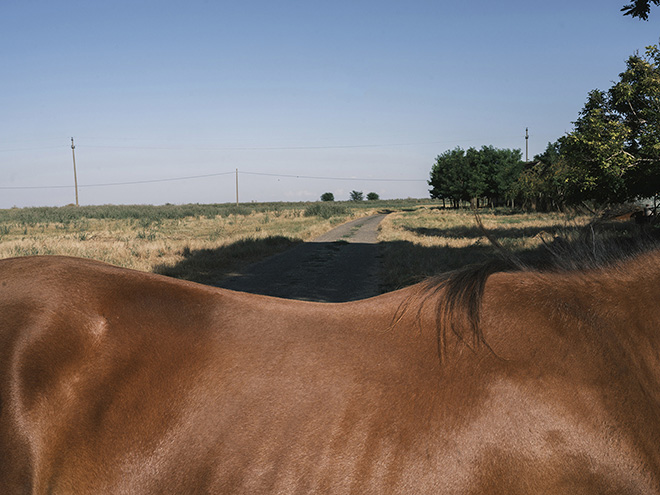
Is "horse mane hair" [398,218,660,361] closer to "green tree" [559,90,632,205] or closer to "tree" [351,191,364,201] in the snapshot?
"green tree" [559,90,632,205]

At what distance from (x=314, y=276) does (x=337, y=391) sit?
10.9 m

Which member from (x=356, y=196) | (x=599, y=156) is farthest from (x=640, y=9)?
(x=356, y=196)

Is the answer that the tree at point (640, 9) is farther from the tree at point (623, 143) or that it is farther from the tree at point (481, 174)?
the tree at point (481, 174)

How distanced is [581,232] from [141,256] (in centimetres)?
→ 1508

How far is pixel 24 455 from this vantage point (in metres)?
1.63

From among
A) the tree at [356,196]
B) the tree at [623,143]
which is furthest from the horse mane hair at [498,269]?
the tree at [356,196]

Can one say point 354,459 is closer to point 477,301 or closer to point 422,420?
point 422,420

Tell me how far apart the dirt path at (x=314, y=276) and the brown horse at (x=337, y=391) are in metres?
7.32

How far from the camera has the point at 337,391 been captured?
1596 millimetres

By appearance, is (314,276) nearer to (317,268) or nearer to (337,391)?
(317,268)

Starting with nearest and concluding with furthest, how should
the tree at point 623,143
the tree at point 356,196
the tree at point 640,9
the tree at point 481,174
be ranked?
1. the tree at point 640,9
2. the tree at point 623,143
3. the tree at point 481,174
4. the tree at point 356,196

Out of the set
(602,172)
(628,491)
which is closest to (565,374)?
(628,491)

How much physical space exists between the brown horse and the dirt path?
24.0 feet

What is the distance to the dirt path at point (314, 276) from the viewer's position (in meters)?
10.2
